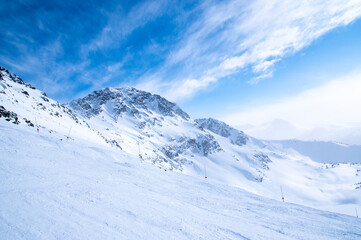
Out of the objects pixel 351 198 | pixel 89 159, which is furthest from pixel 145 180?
pixel 351 198

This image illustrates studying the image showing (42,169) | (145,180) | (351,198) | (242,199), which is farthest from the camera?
(351,198)

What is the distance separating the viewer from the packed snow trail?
623cm

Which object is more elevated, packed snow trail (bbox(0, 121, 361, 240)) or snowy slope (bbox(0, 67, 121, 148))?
snowy slope (bbox(0, 67, 121, 148))

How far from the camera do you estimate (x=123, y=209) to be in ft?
26.3

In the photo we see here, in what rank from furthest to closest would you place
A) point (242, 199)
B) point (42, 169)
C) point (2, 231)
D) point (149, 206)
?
point (242, 199)
point (42, 169)
point (149, 206)
point (2, 231)

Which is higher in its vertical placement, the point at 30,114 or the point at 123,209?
the point at 30,114

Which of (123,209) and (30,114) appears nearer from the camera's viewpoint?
(123,209)

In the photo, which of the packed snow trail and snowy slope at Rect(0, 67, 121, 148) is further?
snowy slope at Rect(0, 67, 121, 148)

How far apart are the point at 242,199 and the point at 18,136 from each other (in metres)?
20.0

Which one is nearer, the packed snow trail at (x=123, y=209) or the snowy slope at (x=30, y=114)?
the packed snow trail at (x=123, y=209)

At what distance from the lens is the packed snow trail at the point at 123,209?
20.5 ft

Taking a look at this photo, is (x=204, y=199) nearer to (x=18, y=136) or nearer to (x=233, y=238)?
(x=233, y=238)

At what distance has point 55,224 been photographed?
20.0 feet

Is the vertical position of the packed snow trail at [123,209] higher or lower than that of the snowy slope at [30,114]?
lower
